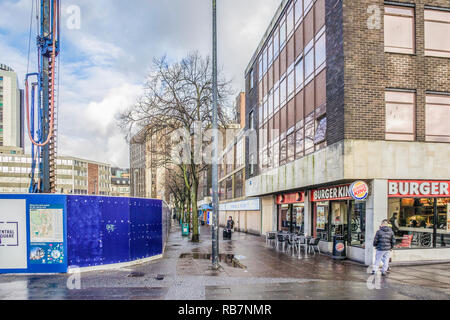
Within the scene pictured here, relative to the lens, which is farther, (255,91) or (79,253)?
(255,91)

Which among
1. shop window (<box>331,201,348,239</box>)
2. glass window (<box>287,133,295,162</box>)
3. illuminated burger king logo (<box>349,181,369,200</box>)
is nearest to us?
illuminated burger king logo (<box>349,181,369,200</box>)

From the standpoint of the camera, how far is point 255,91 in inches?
1204

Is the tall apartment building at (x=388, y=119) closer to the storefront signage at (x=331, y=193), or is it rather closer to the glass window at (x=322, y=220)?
the storefront signage at (x=331, y=193)

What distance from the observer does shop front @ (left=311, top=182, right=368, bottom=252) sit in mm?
15219

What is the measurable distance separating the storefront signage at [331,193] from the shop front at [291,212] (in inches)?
71.5

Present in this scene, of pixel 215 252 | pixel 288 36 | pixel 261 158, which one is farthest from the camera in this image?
pixel 261 158

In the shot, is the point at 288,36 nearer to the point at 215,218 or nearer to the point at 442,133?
the point at 442,133

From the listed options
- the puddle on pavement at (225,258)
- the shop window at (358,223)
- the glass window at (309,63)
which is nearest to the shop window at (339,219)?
the shop window at (358,223)

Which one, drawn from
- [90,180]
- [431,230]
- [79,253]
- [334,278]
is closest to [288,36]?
[431,230]

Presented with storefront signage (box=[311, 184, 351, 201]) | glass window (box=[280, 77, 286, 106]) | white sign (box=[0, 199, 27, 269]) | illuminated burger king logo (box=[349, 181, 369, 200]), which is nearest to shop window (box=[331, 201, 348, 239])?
storefront signage (box=[311, 184, 351, 201])

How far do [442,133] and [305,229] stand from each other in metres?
8.34

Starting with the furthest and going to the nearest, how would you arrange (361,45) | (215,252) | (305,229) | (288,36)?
(288,36)
(305,229)
(361,45)
(215,252)

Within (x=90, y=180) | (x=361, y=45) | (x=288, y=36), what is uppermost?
(x=288, y=36)

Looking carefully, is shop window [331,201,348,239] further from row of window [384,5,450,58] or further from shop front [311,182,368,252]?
row of window [384,5,450,58]
